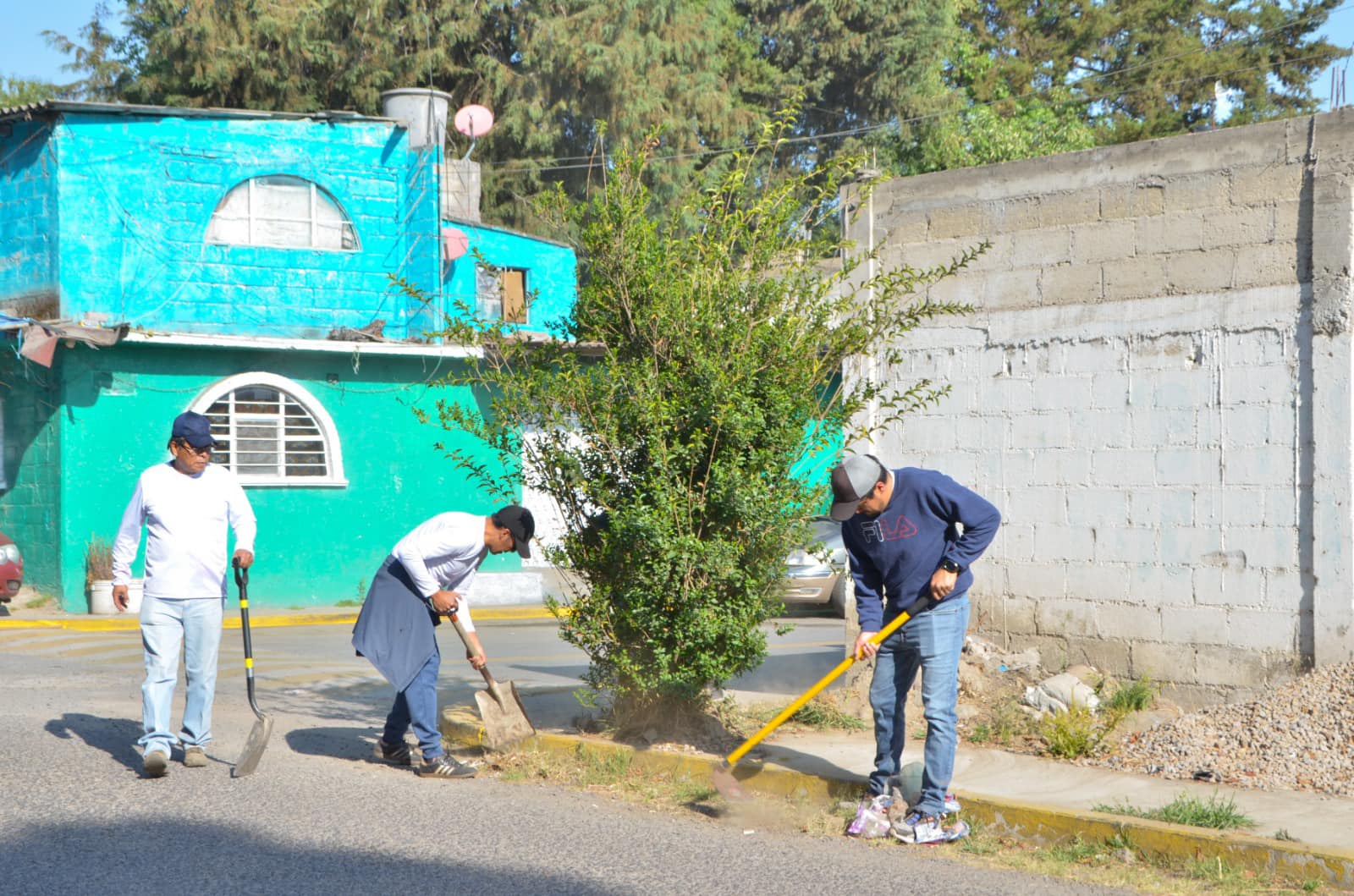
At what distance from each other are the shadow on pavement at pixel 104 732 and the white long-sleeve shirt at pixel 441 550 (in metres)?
1.74

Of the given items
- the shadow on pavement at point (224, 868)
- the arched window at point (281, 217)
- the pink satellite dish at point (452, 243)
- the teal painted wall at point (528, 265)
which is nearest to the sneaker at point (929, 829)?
the shadow on pavement at point (224, 868)

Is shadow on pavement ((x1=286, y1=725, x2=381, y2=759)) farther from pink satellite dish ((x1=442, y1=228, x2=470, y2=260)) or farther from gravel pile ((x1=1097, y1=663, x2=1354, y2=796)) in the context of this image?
pink satellite dish ((x1=442, y1=228, x2=470, y2=260))

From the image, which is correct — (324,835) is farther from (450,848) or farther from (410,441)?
(410,441)

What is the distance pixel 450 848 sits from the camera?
18.1ft

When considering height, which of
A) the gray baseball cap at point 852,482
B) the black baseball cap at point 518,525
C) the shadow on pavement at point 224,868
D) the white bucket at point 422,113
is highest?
the white bucket at point 422,113

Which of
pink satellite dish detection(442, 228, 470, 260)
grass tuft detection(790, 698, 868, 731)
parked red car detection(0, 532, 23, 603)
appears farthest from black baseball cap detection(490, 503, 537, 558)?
pink satellite dish detection(442, 228, 470, 260)

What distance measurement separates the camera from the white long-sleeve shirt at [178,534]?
6.88 metres

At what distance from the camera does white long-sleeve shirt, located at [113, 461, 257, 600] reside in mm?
6875

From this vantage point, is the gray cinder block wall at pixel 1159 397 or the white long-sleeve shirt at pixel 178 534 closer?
the white long-sleeve shirt at pixel 178 534

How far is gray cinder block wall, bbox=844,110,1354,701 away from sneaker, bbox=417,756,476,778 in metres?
3.16

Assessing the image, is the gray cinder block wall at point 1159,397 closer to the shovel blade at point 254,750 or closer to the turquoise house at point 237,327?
the shovel blade at point 254,750

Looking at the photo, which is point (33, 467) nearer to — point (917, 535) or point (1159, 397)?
point (1159, 397)

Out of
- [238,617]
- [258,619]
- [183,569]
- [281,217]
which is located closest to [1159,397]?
[183,569]

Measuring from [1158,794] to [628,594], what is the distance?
8.86ft
